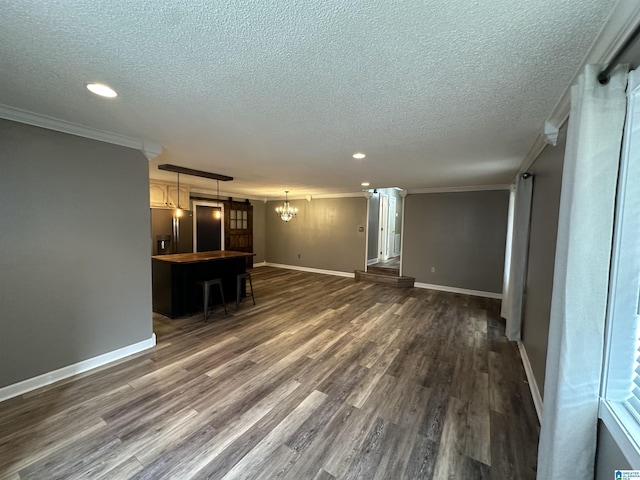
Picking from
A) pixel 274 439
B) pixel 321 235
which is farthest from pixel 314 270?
pixel 274 439

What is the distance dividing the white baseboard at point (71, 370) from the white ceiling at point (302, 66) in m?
2.37

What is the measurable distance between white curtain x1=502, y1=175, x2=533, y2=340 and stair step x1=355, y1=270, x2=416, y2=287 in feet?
9.64

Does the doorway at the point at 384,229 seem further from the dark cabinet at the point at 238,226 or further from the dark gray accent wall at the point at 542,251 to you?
the dark gray accent wall at the point at 542,251

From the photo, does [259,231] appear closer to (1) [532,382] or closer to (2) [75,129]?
(2) [75,129]

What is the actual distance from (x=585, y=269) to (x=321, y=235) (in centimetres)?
687

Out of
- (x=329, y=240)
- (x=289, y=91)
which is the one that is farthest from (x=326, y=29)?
(x=329, y=240)

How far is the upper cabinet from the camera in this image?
5.32 m

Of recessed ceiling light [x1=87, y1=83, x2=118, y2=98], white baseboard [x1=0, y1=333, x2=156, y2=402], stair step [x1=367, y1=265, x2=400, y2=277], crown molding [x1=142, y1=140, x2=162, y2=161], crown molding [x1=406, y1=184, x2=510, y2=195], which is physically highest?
crown molding [x1=406, y1=184, x2=510, y2=195]

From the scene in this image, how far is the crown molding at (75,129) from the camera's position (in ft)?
6.92

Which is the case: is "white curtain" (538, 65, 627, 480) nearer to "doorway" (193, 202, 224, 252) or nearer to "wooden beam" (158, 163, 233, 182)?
"wooden beam" (158, 163, 233, 182)

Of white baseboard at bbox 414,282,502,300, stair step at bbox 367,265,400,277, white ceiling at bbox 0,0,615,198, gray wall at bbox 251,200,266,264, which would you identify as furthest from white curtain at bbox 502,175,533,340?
gray wall at bbox 251,200,266,264

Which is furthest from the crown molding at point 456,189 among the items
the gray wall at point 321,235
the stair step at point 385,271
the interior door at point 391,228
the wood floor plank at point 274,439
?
the wood floor plank at point 274,439

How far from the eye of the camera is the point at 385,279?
21.5 ft

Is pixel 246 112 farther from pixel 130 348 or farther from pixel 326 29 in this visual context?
pixel 130 348
